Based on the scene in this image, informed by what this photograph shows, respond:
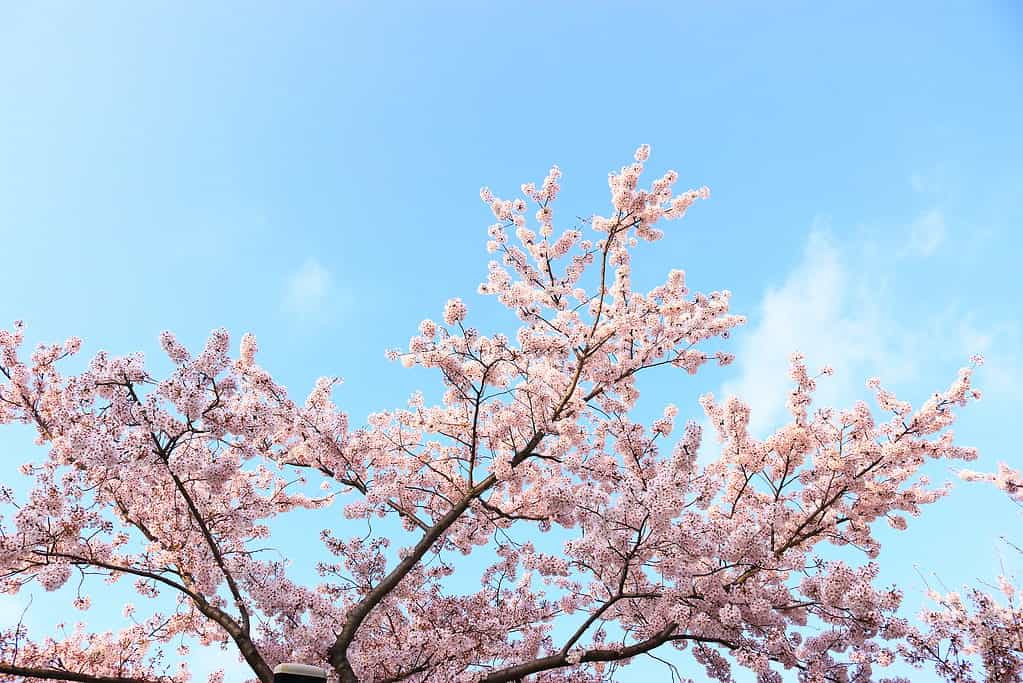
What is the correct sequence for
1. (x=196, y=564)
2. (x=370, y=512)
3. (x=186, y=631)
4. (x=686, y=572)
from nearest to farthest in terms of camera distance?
(x=686, y=572)
(x=196, y=564)
(x=370, y=512)
(x=186, y=631)

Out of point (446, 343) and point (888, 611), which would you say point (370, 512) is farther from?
point (888, 611)

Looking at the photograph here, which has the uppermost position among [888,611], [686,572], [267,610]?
[267,610]

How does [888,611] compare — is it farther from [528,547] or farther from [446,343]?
[446,343]

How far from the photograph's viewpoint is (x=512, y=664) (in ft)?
28.4

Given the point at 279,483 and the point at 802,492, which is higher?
the point at 279,483

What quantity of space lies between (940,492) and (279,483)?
8.25 meters

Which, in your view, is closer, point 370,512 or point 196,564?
point 196,564

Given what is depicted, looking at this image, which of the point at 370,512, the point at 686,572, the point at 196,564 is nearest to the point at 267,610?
the point at 196,564

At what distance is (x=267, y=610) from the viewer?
316 inches

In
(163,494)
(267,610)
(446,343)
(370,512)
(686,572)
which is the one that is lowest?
(686,572)

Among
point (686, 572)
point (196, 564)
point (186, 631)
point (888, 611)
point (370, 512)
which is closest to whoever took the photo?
point (888, 611)

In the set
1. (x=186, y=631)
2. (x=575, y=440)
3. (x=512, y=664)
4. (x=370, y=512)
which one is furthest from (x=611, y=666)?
(x=186, y=631)

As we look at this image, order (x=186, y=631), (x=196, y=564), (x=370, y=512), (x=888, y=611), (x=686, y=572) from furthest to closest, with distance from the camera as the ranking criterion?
(x=186, y=631) → (x=370, y=512) → (x=196, y=564) → (x=686, y=572) → (x=888, y=611)

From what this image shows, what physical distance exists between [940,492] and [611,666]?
4.56m
